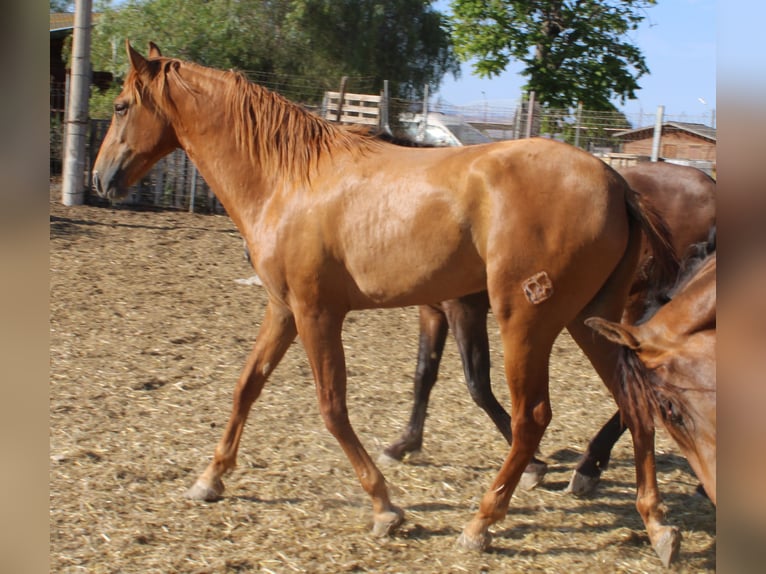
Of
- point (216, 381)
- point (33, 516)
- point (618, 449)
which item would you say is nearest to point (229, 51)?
point (216, 381)

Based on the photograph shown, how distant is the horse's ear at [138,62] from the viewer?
3648 millimetres

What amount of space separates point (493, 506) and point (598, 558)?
0.49 m

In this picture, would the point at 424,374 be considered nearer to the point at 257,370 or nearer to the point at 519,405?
the point at 257,370

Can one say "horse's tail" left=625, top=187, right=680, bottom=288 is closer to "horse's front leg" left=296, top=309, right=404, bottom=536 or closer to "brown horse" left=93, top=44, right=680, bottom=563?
"brown horse" left=93, top=44, right=680, bottom=563

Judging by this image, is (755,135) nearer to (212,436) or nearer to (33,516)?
(33,516)

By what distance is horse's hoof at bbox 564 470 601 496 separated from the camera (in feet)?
12.7

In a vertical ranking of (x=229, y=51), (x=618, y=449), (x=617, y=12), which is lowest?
(x=618, y=449)

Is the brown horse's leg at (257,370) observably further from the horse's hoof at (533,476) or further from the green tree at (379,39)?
the green tree at (379,39)

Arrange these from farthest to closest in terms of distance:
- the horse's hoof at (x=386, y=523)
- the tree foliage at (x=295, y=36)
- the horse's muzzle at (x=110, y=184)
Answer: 1. the tree foliage at (x=295, y=36)
2. the horse's muzzle at (x=110, y=184)
3. the horse's hoof at (x=386, y=523)

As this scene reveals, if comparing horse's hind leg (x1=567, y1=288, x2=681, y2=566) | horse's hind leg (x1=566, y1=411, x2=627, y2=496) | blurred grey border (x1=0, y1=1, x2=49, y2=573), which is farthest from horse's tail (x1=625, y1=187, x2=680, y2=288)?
blurred grey border (x1=0, y1=1, x2=49, y2=573)

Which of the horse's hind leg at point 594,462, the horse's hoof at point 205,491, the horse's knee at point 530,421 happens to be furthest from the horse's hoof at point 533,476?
the horse's hoof at point 205,491

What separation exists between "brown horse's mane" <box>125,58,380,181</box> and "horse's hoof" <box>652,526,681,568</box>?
212cm

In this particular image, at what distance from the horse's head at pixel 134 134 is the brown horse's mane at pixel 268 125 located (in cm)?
2

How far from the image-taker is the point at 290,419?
182 inches
